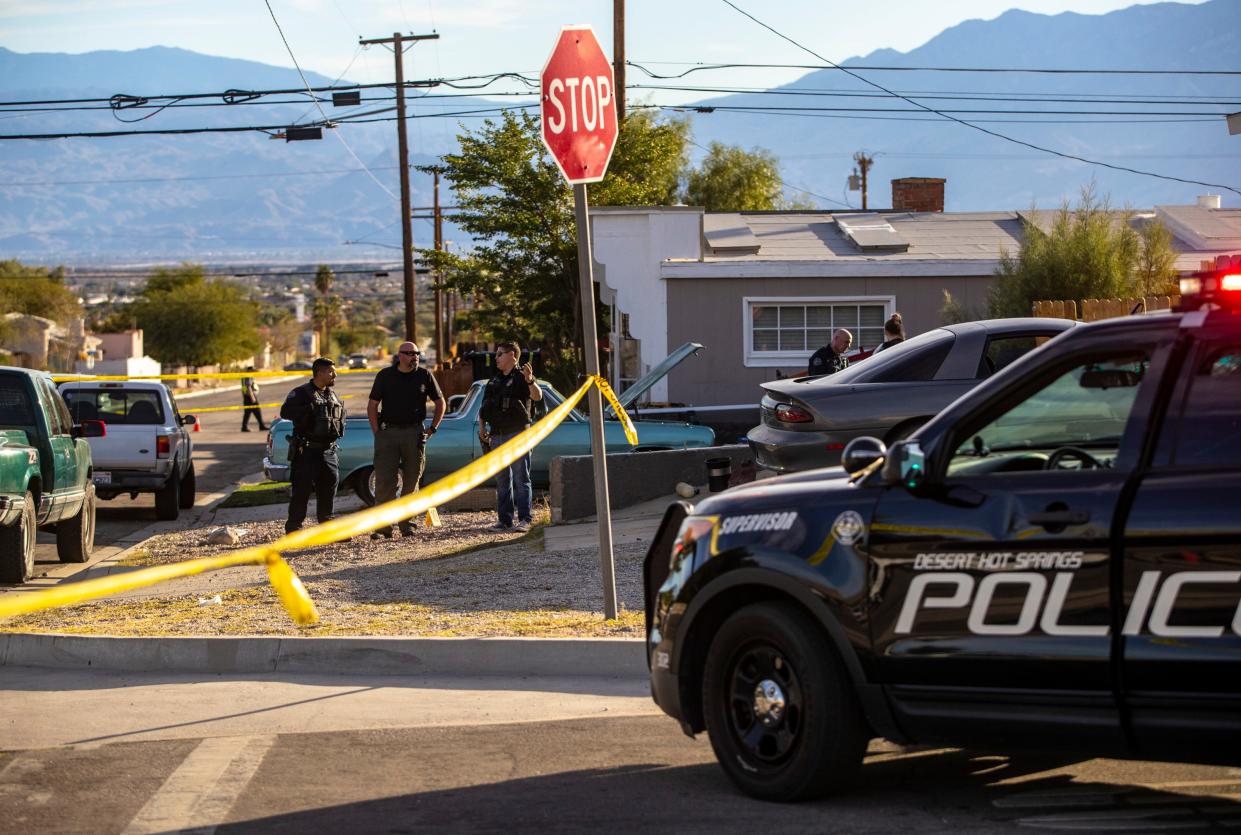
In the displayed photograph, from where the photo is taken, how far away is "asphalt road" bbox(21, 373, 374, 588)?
16875 millimetres

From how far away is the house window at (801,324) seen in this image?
82.7ft

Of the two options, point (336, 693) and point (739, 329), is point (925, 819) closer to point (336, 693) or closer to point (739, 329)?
point (336, 693)

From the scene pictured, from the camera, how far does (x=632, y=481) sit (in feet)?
52.4

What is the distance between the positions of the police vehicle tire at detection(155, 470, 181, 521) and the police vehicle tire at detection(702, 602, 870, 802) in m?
15.9

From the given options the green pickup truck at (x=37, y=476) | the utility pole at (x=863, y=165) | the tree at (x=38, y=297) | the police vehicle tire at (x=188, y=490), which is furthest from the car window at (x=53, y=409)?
the tree at (x=38, y=297)

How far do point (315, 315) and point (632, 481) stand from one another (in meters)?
148

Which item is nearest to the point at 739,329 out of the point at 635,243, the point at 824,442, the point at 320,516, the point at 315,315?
the point at 635,243

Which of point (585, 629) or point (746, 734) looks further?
point (585, 629)

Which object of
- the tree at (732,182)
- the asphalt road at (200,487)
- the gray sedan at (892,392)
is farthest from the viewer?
the tree at (732,182)

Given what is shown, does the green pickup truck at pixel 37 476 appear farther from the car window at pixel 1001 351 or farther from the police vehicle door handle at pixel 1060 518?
the police vehicle door handle at pixel 1060 518

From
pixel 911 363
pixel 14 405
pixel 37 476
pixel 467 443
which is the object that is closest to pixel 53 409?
pixel 14 405

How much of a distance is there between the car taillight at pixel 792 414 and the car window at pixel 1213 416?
7.08 m

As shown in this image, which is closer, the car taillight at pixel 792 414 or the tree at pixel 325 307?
the car taillight at pixel 792 414

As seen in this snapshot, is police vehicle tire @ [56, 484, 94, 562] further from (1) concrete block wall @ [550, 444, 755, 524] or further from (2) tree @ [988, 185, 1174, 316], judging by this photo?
(2) tree @ [988, 185, 1174, 316]
